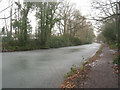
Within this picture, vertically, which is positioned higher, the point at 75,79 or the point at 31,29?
the point at 31,29

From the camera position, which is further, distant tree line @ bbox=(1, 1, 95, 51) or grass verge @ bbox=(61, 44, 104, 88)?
distant tree line @ bbox=(1, 1, 95, 51)

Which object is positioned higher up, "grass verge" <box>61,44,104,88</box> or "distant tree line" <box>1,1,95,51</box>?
"distant tree line" <box>1,1,95,51</box>

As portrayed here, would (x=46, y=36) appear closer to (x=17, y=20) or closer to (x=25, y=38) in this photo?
(x=25, y=38)

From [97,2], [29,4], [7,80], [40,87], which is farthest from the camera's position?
[29,4]

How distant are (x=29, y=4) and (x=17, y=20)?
4.05m

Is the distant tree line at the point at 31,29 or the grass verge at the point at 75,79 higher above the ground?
the distant tree line at the point at 31,29

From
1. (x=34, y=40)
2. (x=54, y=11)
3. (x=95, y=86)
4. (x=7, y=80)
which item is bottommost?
(x=7, y=80)

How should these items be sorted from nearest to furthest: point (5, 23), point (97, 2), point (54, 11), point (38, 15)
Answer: point (97, 2) < point (5, 23) < point (38, 15) < point (54, 11)

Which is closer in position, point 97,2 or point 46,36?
point 97,2

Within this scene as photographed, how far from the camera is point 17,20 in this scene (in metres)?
18.9

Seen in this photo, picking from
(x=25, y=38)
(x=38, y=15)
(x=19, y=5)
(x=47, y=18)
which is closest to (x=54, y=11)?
(x=47, y=18)

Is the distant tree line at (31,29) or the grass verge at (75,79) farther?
the distant tree line at (31,29)

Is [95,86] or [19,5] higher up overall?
[19,5]

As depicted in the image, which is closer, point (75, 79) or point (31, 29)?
point (75, 79)
